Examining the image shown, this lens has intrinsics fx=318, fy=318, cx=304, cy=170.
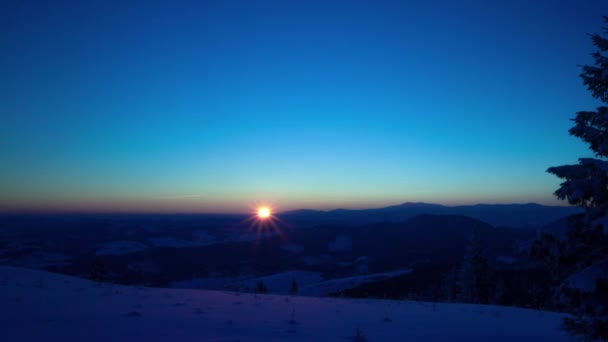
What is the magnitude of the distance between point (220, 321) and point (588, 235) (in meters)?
8.05

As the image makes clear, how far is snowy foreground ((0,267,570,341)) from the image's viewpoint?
633cm

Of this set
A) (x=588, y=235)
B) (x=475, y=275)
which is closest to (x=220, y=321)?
(x=588, y=235)

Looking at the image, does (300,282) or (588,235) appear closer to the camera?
(588,235)

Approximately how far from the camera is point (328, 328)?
25.5 feet

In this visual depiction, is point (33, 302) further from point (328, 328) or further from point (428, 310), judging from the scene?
point (428, 310)

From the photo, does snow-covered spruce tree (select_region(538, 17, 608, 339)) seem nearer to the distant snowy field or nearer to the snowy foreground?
the snowy foreground

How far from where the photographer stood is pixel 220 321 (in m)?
7.84

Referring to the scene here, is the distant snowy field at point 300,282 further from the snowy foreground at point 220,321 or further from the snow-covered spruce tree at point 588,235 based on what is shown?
the snow-covered spruce tree at point 588,235

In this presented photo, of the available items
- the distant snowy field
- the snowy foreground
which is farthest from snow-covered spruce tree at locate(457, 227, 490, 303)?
the distant snowy field

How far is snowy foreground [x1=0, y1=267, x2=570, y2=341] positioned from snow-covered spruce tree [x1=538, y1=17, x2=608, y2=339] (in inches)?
94.1

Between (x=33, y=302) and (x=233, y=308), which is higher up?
(x=33, y=302)

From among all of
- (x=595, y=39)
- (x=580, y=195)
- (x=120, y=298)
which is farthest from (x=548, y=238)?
(x=120, y=298)

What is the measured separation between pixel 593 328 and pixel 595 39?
5.80m

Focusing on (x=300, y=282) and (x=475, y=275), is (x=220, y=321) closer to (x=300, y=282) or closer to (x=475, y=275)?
(x=475, y=275)
